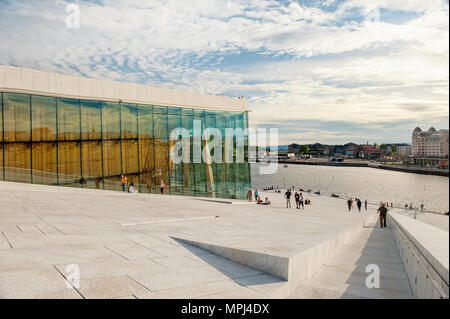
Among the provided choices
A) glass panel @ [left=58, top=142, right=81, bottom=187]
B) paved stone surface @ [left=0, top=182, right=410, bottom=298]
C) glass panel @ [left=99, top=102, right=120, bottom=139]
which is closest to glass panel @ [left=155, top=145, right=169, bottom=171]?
glass panel @ [left=99, top=102, right=120, bottom=139]

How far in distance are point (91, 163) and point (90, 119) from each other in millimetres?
2922

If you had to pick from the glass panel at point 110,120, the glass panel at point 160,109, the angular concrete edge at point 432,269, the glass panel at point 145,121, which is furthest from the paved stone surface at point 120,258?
the glass panel at point 160,109

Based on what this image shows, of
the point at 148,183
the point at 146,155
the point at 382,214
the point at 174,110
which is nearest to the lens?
the point at 382,214

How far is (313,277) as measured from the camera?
6207mm

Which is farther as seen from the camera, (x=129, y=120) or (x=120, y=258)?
(x=129, y=120)

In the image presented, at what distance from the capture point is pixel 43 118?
1995 cm

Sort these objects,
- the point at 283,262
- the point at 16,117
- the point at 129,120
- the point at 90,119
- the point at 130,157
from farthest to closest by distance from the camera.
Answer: the point at 130,157, the point at 129,120, the point at 90,119, the point at 16,117, the point at 283,262

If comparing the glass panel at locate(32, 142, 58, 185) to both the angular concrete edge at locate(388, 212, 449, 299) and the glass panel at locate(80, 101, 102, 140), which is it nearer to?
the glass panel at locate(80, 101, 102, 140)

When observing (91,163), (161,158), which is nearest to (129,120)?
(161,158)

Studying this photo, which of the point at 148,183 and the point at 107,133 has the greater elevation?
the point at 107,133

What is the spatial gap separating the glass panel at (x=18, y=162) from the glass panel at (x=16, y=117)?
18.0 inches

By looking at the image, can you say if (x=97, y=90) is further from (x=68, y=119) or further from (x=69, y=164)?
(x=69, y=164)
